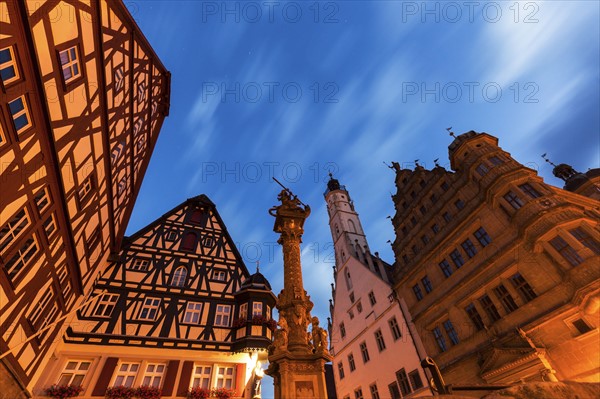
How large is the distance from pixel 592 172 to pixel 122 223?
130ft

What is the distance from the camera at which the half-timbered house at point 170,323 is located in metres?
14.2

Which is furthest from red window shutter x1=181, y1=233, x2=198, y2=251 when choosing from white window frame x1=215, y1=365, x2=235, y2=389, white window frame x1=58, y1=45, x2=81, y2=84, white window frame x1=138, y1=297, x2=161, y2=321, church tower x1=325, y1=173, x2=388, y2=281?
church tower x1=325, y1=173, x2=388, y2=281

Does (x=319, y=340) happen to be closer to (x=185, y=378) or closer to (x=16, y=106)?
(x=185, y=378)

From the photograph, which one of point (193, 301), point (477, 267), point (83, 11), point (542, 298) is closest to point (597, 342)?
point (542, 298)

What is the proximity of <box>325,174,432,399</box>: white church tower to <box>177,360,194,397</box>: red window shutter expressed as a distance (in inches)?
505

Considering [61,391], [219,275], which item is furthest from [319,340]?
[219,275]

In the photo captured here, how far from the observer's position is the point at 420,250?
69.4ft

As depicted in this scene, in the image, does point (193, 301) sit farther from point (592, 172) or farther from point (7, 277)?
point (592, 172)

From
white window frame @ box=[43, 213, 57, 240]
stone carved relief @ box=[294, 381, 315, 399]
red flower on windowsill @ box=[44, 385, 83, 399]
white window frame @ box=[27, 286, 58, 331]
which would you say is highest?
white window frame @ box=[43, 213, 57, 240]

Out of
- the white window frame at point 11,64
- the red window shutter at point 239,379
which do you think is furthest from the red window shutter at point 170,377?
the white window frame at point 11,64

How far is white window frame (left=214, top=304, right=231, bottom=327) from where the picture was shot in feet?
56.9

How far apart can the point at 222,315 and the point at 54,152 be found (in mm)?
12327

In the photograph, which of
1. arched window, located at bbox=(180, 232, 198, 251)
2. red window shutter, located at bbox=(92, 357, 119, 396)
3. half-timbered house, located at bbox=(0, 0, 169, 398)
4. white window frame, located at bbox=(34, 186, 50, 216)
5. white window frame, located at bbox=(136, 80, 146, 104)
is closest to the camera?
half-timbered house, located at bbox=(0, 0, 169, 398)

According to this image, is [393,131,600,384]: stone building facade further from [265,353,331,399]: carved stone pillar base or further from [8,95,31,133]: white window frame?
[8,95,31,133]: white window frame
